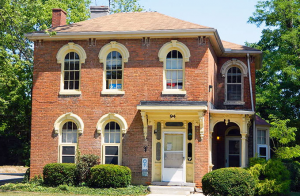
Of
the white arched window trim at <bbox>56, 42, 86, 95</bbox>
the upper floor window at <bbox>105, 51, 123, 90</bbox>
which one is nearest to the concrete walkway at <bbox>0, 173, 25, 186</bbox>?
the white arched window trim at <bbox>56, 42, 86, 95</bbox>

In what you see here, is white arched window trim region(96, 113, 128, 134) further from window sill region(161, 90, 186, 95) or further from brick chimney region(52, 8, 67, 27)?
brick chimney region(52, 8, 67, 27)

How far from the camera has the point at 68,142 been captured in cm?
2170

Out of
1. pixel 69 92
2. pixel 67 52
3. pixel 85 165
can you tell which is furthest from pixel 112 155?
pixel 67 52

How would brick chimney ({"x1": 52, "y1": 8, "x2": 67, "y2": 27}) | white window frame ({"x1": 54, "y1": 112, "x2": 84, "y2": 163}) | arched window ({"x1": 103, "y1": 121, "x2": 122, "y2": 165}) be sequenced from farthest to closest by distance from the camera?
brick chimney ({"x1": 52, "y1": 8, "x2": 67, "y2": 27})
white window frame ({"x1": 54, "y1": 112, "x2": 84, "y2": 163})
arched window ({"x1": 103, "y1": 121, "x2": 122, "y2": 165})

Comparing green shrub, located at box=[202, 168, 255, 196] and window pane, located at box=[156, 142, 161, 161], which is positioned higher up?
window pane, located at box=[156, 142, 161, 161]

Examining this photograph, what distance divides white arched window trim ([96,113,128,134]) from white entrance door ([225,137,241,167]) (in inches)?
277

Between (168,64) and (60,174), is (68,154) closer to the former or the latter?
(60,174)

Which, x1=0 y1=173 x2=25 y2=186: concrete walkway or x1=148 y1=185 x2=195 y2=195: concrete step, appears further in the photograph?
x1=0 y1=173 x2=25 y2=186: concrete walkway

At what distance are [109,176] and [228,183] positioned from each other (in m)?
5.49

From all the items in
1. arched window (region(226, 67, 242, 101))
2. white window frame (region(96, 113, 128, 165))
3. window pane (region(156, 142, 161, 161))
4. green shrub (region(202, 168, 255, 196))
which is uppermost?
arched window (region(226, 67, 242, 101))

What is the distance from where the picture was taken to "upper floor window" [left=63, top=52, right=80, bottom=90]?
863 inches

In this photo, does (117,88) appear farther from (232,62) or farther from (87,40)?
(232,62)

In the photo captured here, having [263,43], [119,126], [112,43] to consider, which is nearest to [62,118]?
[119,126]

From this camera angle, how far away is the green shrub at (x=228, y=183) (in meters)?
16.3
